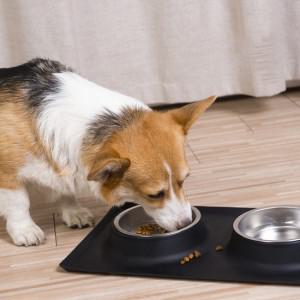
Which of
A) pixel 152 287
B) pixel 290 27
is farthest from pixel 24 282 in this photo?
pixel 290 27

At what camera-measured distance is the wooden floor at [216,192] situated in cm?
198

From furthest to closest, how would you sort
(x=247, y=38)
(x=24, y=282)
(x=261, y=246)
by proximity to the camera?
(x=247, y=38)
(x=24, y=282)
(x=261, y=246)

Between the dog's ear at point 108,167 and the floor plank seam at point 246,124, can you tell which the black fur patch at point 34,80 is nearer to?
the dog's ear at point 108,167

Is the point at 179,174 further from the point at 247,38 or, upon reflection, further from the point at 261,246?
the point at 247,38

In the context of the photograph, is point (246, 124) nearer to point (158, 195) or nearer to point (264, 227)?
point (264, 227)

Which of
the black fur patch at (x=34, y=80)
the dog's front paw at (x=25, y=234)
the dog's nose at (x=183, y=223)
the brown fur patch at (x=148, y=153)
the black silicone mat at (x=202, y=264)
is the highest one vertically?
the black fur patch at (x=34, y=80)

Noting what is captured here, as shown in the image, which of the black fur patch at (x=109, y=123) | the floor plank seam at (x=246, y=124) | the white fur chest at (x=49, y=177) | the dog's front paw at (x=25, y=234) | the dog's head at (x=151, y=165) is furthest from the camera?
the floor plank seam at (x=246, y=124)

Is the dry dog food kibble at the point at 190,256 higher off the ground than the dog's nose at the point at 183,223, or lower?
lower

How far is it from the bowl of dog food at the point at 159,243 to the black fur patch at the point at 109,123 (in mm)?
321

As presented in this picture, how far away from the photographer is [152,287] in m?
1.99

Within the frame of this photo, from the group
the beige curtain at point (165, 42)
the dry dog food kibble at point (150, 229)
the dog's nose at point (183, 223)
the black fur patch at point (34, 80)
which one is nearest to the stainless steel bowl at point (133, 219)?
the dry dog food kibble at point (150, 229)

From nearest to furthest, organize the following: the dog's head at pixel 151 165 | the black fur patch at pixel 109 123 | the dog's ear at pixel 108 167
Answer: the dog's ear at pixel 108 167 < the dog's head at pixel 151 165 < the black fur patch at pixel 109 123

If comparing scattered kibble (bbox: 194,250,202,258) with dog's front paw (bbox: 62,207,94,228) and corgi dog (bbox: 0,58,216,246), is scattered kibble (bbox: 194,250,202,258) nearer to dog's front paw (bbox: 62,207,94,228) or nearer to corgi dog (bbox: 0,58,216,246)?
corgi dog (bbox: 0,58,216,246)

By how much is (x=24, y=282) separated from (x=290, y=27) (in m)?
1.99
